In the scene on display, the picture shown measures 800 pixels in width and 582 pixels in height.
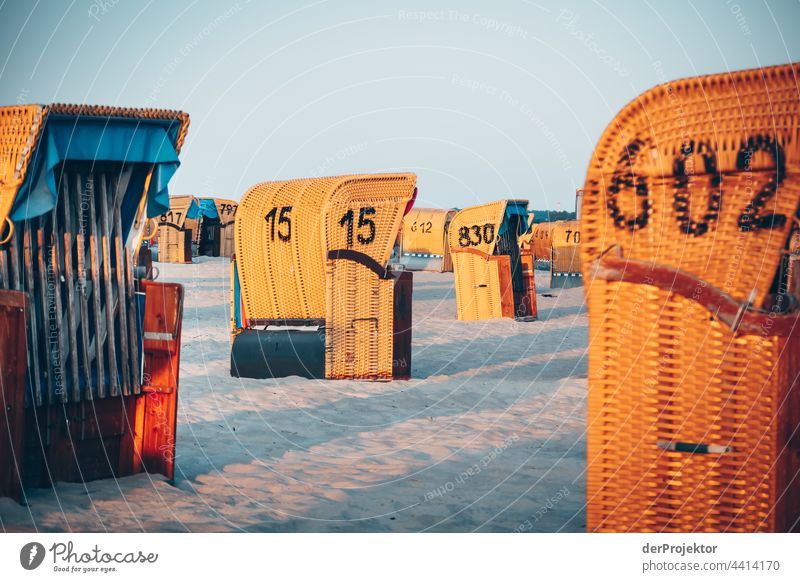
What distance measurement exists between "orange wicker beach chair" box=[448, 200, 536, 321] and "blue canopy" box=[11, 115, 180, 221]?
41.1 ft

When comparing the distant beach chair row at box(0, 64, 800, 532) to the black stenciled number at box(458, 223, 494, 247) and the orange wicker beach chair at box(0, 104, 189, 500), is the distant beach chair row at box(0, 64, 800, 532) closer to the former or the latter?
the orange wicker beach chair at box(0, 104, 189, 500)

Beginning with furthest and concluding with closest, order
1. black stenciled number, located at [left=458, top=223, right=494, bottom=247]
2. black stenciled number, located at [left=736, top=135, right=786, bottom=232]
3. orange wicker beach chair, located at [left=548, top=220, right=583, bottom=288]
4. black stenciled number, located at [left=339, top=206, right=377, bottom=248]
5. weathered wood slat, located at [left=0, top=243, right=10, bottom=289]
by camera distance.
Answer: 1. orange wicker beach chair, located at [left=548, top=220, right=583, bottom=288]
2. black stenciled number, located at [left=458, top=223, right=494, bottom=247]
3. black stenciled number, located at [left=339, top=206, right=377, bottom=248]
4. weathered wood slat, located at [left=0, top=243, right=10, bottom=289]
5. black stenciled number, located at [left=736, top=135, right=786, bottom=232]

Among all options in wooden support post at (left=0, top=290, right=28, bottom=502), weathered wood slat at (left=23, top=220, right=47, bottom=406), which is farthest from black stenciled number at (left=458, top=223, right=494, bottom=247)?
wooden support post at (left=0, top=290, right=28, bottom=502)

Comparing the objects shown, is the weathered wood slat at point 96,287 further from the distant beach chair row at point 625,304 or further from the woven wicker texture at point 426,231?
the woven wicker texture at point 426,231

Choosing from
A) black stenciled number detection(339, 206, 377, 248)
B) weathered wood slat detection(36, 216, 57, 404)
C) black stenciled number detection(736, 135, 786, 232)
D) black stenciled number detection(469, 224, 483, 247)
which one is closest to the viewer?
black stenciled number detection(736, 135, 786, 232)

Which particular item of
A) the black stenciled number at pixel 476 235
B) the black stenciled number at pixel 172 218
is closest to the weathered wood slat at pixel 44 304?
the black stenciled number at pixel 476 235

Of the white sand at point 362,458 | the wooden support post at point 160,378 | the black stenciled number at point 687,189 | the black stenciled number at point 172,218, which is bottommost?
the white sand at point 362,458

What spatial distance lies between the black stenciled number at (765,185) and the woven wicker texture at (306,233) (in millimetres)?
7290

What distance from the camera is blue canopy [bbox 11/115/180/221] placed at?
5.54 m

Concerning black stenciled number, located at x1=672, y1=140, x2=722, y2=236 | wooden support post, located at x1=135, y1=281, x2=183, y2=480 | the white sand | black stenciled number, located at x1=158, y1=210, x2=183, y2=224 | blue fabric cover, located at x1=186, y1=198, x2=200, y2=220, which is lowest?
the white sand

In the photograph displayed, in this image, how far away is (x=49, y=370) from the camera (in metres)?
5.73

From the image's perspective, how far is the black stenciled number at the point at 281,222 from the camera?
37.6 feet

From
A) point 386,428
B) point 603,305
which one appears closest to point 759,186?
point 603,305

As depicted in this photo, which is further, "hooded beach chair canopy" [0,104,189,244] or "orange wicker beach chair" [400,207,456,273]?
"orange wicker beach chair" [400,207,456,273]
